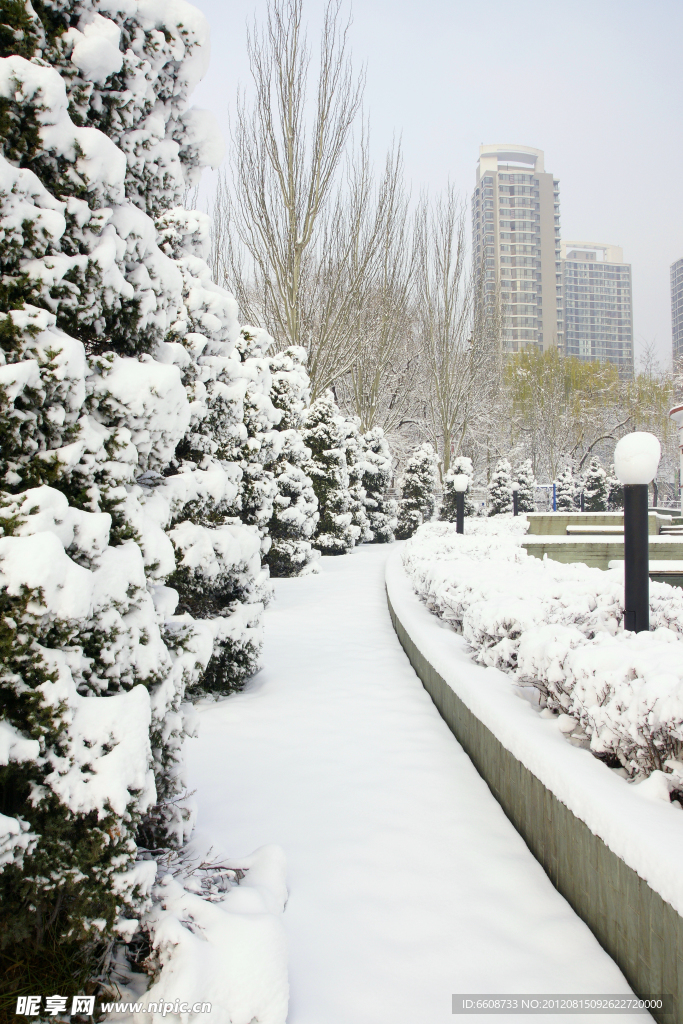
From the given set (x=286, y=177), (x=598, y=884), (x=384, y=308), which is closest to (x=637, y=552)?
(x=598, y=884)

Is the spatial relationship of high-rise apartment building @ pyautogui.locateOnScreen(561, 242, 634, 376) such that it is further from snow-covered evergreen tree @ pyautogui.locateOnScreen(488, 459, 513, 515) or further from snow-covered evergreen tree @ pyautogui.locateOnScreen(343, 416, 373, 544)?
snow-covered evergreen tree @ pyautogui.locateOnScreen(343, 416, 373, 544)

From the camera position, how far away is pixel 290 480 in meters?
8.90

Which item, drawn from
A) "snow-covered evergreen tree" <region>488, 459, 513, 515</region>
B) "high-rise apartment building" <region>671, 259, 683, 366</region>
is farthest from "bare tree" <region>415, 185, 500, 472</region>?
"high-rise apartment building" <region>671, 259, 683, 366</region>

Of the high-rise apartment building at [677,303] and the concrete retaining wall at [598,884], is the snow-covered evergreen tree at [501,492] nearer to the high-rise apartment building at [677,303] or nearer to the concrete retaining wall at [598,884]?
the concrete retaining wall at [598,884]

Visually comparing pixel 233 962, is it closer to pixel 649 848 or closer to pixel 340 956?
pixel 340 956

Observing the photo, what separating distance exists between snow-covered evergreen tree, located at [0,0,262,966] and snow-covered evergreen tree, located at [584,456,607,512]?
77.9 ft

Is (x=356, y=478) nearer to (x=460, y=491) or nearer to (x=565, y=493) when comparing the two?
(x=460, y=491)

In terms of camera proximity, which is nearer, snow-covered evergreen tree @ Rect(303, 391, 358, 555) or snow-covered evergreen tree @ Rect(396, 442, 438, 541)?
snow-covered evergreen tree @ Rect(303, 391, 358, 555)

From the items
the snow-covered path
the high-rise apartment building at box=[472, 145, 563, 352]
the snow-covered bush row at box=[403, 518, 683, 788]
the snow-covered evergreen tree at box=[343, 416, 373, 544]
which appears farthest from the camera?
the high-rise apartment building at box=[472, 145, 563, 352]

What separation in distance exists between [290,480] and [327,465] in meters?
2.90

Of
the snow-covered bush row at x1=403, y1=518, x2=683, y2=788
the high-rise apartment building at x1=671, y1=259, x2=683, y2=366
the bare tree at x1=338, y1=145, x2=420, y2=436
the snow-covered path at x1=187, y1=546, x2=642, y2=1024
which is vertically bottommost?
the snow-covered path at x1=187, y1=546, x2=642, y2=1024

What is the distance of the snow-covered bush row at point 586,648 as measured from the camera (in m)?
1.76

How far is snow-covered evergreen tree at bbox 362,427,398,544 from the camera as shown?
16.1 meters

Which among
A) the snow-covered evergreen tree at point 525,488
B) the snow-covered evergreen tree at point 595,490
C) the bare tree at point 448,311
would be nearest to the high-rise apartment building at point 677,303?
the snow-covered evergreen tree at point 595,490
